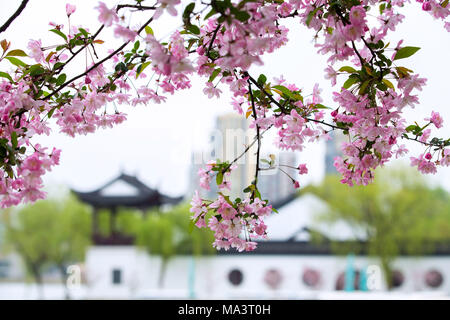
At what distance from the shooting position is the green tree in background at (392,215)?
1359 centimetres

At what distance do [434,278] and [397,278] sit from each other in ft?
2.93

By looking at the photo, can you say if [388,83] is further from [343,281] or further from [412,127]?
[343,281]

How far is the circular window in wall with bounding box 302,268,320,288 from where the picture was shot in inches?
512

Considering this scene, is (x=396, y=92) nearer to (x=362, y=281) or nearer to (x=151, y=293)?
(x=151, y=293)

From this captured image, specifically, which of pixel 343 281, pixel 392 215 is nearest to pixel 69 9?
pixel 343 281

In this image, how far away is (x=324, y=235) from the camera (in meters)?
13.7

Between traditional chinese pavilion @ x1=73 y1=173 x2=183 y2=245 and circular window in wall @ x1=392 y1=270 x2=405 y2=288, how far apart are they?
21.1 feet

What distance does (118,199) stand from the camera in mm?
14562

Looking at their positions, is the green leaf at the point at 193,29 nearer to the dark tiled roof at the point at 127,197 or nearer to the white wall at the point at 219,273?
the white wall at the point at 219,273

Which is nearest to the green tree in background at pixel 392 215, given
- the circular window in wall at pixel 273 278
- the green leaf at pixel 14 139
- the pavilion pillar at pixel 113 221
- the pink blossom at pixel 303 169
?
the circular window in wall at pixel 273 278

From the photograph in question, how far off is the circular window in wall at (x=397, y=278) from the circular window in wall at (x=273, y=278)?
2.93 metres

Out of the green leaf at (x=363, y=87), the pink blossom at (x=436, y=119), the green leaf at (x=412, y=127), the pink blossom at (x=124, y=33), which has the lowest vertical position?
the green leaf at (x=412, y=127)

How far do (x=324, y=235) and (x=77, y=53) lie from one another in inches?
522

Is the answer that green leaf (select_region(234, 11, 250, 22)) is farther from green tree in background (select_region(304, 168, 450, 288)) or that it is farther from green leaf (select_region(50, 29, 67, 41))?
green tree in background (select_region(304, 168, 450, 288))
